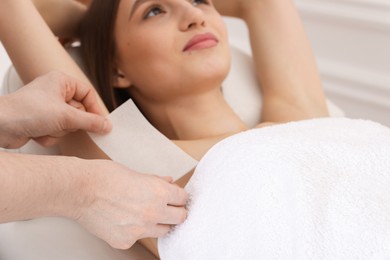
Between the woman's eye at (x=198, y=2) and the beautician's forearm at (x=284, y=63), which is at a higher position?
the woman's eye at (x=198, y=2)

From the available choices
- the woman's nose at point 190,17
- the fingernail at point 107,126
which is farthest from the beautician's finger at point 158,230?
the woman's nose at point 190,17

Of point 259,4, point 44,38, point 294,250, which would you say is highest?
point 44,38

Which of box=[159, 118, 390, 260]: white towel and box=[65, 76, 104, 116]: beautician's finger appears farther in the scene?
box=[65, 76, 104, 116]: beautician's finger

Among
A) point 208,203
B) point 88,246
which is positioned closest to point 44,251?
point 88,246

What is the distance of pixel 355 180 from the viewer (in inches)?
42.4

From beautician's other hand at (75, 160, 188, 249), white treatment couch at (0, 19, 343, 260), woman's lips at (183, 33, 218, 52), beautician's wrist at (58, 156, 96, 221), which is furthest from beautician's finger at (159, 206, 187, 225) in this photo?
woman's lips at (183, 33, 218, 52)

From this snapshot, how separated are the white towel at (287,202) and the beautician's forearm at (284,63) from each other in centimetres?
41

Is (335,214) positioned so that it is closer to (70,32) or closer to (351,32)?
(70,32)

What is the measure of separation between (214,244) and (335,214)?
209 mm

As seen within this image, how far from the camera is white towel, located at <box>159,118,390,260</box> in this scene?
983 millimetres

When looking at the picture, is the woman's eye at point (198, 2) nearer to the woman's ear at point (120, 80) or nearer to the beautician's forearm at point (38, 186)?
the woman's ear at point (120, 80)

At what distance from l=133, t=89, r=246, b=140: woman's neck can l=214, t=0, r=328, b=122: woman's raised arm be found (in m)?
0.16

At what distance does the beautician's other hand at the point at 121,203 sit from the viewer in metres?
0.97

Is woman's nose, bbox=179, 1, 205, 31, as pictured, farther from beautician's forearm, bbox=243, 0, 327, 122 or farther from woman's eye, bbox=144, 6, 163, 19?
beautician's forearm, bbox=243, 0, 327, 122
